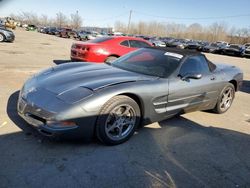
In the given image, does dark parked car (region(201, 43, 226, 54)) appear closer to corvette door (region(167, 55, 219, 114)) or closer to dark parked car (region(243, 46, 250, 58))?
dark parked car (region(243, 46, 250, 58))

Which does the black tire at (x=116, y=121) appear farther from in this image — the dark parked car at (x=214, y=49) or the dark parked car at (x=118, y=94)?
the dark parked car at (x=214, y=49)

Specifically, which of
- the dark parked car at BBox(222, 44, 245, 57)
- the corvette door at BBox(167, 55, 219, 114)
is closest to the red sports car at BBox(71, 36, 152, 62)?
the corvette door at BBox(167, 55, 219, 114)

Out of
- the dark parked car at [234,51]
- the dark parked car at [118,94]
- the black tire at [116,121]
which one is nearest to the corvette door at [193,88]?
the dark parked car at [118,94]

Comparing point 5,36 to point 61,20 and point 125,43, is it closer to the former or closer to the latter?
point 125,43

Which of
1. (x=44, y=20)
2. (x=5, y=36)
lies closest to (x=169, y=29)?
(x=44, y=20)

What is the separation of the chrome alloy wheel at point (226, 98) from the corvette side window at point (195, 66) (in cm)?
89

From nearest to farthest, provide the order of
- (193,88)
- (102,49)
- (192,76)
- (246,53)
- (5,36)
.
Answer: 1. (192,76)
2. (193,88)
3. (102,49)
4. (5,36)
5. (246,53)

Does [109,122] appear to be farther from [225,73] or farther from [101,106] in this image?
[225,73]

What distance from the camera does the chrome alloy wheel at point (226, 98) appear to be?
5730 millimetres

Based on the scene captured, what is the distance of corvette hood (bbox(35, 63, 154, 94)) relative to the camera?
11.9ft

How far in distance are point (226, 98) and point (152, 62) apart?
86.2 inches

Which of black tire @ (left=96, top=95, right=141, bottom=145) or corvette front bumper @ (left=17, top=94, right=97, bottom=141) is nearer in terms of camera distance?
corvette front bumper @ (left=17, top=94, right=97, bottom=141)

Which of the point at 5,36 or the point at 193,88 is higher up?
the point at 193,88

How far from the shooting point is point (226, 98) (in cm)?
586
